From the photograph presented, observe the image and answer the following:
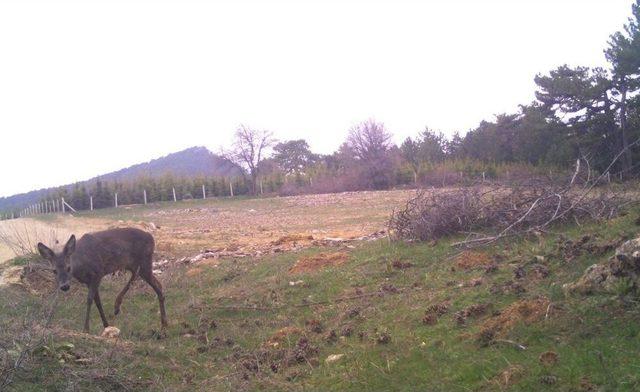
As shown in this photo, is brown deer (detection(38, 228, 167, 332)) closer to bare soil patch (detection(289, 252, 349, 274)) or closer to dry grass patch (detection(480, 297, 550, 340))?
bare soil patch (detection(289, 252, 349, 274))

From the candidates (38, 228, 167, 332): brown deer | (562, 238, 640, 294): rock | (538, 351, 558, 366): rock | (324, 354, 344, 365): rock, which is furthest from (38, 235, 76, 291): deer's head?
(562, 238, 640, 294): rock

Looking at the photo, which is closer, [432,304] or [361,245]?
[432,304]

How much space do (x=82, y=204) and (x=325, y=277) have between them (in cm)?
5595

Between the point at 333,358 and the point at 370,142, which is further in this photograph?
the point at 370,142

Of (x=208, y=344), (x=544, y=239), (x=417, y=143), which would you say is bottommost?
(x=208, y=344)

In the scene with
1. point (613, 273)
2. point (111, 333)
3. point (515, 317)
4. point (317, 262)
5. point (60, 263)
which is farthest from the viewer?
point (317, 262)

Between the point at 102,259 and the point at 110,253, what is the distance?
189 mm

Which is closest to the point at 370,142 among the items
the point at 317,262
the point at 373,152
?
the point at 373,152

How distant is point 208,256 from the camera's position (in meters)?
16.5

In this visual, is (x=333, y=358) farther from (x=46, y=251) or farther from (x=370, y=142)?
(x=370, y=142)

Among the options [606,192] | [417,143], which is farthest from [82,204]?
[606,192]

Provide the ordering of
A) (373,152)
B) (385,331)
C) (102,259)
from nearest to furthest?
(385,331) < (102,259) < (373,152)

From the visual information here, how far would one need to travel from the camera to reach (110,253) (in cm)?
1059

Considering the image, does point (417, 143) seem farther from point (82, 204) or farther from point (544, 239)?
point (544, 239)
